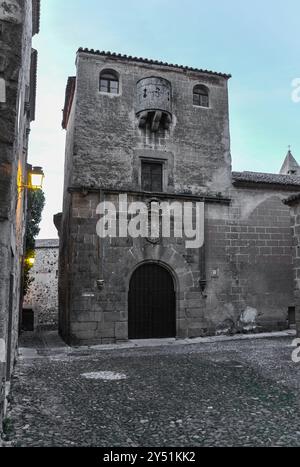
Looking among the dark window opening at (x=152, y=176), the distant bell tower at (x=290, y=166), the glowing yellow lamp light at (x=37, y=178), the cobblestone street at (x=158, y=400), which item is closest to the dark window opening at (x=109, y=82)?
the dark window opening at (x=152, y=176)

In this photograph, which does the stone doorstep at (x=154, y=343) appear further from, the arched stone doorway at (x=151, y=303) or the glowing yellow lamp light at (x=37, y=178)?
the glowing yellow lamp light at (x=37, y=178)

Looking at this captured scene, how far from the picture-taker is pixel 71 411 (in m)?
4.62

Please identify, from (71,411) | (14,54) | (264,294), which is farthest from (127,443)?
(264,294)

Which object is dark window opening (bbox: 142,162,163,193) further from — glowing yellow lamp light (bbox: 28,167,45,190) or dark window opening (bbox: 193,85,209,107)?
glowing yellow lamp light (bbox: 28,167,45,190)

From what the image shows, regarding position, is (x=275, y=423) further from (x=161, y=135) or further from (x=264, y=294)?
(x=161, y=135)

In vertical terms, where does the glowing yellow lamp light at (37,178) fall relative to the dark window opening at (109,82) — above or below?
below

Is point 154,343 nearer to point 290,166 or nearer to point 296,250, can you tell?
point 296,250

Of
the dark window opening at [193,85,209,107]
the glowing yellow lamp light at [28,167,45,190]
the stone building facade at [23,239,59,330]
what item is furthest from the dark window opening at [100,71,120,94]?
the stone building facade at [23,239,59,330]

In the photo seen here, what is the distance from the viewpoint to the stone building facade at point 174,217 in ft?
36.1

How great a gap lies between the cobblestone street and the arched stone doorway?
2.54 m

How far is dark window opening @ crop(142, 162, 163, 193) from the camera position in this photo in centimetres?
1202

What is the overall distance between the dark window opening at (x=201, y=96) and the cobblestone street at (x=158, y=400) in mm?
8278

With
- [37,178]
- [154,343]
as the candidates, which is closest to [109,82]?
[37,178]

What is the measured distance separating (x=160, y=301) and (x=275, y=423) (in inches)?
297
